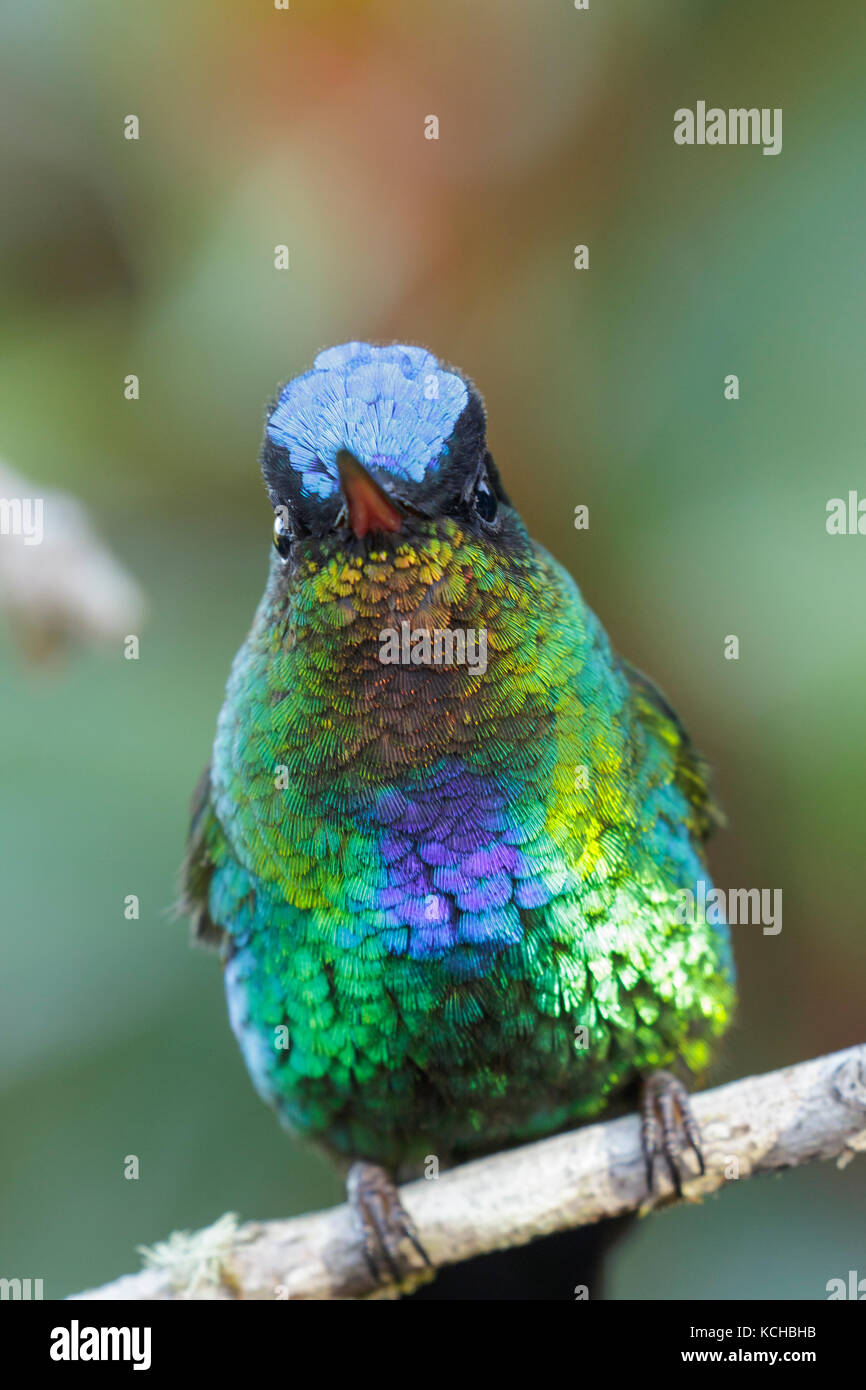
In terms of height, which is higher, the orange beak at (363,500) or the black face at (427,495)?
the black face at (427,495)

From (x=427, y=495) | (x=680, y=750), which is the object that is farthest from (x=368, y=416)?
(x=680, y=750)

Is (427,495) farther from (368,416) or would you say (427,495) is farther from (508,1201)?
(508,1201)

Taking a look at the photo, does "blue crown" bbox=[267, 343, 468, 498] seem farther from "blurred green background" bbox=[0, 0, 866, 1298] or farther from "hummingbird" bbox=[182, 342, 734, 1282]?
"blurred green background" bbox=[0, 0, 866, 1298]

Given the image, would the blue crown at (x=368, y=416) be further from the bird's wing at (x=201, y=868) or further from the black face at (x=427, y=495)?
the bird's wing at (x=201, y=868)

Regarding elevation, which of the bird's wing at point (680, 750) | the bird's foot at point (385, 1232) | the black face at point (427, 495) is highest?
the black face at point (427, 495)

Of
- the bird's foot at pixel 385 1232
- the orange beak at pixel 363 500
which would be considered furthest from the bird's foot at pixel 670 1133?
the orange beak at pixel 363 500

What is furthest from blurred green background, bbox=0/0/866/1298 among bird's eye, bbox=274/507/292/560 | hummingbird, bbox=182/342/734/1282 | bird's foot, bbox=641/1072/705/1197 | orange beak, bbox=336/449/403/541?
orange beak, bbox=336/449/403/541

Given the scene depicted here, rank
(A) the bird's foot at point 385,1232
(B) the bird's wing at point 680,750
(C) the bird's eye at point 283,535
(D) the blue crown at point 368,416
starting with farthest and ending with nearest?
(B) the bird's wing at point 680,750 → (A) the bird's foot at point 385,1232 → (C) the bird's eye at point 283,535 → (D) the blue crown at point 368,416
